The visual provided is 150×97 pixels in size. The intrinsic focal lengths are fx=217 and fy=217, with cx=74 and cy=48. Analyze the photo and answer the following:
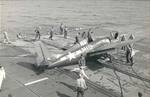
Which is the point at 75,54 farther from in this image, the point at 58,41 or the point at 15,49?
the point at 58,41

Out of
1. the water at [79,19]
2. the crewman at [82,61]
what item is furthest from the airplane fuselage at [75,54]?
the water at [79,19]

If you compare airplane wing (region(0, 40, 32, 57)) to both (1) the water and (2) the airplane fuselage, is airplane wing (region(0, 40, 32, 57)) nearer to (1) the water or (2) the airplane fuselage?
(2) the airplane fuselage

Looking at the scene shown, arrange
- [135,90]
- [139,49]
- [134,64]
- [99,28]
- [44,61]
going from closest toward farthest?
[135,90] < [44,61] < [134,64] < [139,49] < [99,28]

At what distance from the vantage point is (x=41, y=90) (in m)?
14.2

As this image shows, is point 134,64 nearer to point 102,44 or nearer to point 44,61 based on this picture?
point 102,44

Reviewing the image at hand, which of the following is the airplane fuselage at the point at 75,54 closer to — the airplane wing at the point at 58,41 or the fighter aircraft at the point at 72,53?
the fighter aircraft at the point at 72,53

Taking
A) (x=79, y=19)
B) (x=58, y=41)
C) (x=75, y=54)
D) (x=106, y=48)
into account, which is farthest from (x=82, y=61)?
(x=79, y=19)

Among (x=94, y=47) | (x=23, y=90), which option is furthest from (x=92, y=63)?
(x=23, y=90)

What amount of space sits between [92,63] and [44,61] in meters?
5.64

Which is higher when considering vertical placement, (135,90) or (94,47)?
(94,47)

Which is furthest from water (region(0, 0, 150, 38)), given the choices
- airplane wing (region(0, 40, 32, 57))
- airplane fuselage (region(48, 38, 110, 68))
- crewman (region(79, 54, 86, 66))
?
crewman (region(79, 54, 86, 66))

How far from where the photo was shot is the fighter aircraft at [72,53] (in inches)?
612

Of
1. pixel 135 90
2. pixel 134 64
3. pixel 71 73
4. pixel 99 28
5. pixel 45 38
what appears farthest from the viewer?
pixel 99 28

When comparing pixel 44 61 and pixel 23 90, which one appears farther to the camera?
pixel 44 61
